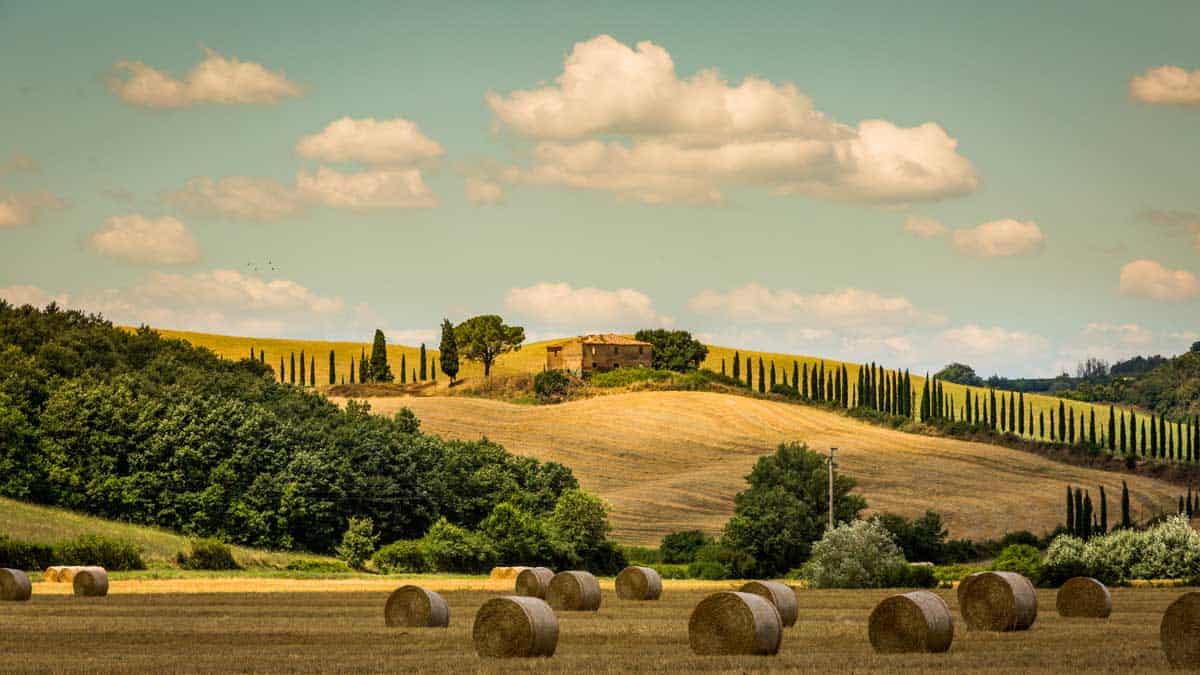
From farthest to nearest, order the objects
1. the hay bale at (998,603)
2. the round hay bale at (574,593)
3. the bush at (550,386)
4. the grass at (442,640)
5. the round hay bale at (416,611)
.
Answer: the bush at (550,386) < the round hay bale at (574,593) < the round hay bale at (416,611) < the hay bale at (998,603) < the grass at (442,640)

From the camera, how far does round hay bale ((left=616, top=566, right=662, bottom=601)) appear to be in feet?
175

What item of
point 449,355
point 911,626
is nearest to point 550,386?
point 449,355

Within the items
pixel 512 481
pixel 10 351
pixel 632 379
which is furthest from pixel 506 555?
pixel 632 379

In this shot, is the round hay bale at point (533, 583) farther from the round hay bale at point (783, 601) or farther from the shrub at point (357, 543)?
the shrub at point (357, 543)

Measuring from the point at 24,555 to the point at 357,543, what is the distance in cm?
2026

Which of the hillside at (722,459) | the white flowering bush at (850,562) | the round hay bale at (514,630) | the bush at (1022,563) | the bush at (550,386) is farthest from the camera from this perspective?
the bush at (550,386)

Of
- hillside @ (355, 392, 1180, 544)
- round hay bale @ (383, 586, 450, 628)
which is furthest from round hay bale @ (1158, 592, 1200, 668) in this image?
hillside @ (355, 392, 1180, 544)

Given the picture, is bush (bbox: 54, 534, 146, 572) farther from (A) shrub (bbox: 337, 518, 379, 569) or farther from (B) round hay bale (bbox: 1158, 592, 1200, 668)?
(B) round hay bale (bbox: 1158, 592, 1200, 668)

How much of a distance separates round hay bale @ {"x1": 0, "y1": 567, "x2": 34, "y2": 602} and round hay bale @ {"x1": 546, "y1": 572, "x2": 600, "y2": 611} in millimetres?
14906

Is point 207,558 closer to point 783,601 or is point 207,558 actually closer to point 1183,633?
point 783,601

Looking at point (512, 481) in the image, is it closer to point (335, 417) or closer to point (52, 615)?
point (335, 417)

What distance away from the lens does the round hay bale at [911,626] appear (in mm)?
30906

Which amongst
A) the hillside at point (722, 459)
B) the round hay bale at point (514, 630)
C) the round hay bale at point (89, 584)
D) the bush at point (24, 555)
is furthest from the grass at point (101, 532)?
the round hay bale at point (514, 630)

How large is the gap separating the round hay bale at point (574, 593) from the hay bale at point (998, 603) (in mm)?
11809
